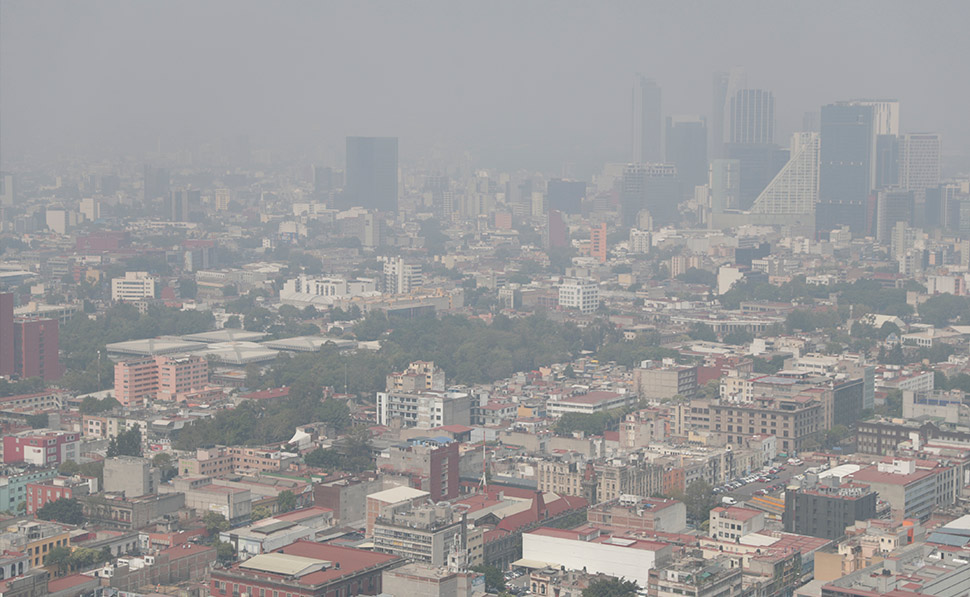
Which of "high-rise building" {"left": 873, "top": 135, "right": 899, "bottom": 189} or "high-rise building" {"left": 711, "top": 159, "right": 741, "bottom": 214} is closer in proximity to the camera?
"high-rise building" {"left": 873, "top": 135, "right": 899, "bottom": 189}

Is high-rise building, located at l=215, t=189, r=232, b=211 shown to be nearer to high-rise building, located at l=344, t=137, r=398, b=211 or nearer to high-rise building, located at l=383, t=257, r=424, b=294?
high-rise building, located at l=344, t=137, r=398, b=211

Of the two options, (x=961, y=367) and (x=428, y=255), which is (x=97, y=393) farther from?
(x=428, y=255)

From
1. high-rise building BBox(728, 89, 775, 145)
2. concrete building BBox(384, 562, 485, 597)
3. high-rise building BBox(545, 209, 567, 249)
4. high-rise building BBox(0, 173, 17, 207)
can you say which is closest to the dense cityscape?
concrete building BBox(384, 562, 485, 597)

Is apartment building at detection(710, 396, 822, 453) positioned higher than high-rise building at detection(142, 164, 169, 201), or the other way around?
high-rise building at detection(142, 164, 169, 201)

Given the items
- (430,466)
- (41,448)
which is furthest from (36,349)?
(430,466)

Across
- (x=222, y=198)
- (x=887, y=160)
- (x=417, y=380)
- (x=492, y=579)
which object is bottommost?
(x=492, y=579)

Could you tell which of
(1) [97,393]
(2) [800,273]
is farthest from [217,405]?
(2) [800,273]

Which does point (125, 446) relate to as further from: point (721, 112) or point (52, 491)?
point (721, 112)
